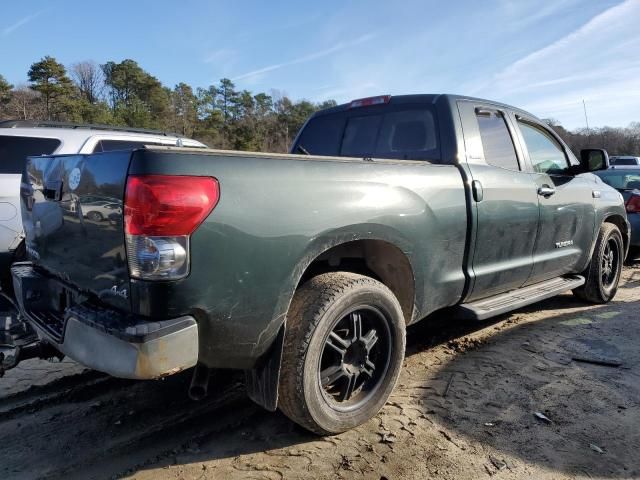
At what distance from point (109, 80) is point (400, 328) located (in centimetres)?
5346

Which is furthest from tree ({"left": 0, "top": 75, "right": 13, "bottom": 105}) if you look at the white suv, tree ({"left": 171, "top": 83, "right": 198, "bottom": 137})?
the white suv

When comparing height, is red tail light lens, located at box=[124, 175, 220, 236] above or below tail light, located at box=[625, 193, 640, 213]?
→ above

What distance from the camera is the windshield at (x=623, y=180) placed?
851 cm

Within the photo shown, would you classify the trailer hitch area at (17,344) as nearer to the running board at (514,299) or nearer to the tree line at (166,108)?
the running board at (514,299)

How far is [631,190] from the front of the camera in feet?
26.8

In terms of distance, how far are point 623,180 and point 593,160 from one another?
15.8 feet

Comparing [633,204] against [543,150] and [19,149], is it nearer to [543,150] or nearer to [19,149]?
[543,150]

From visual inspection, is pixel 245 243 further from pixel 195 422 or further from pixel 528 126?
pixel 528 126

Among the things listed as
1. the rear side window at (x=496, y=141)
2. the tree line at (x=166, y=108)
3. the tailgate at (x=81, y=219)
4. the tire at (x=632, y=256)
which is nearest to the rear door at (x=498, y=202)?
the rear side window at (x=496, y=141)

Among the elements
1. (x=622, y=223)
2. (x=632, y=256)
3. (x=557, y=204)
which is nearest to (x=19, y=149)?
(x=557, y=204)

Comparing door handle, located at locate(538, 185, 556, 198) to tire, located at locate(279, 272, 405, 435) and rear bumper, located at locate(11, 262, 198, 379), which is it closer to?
tire, located at locate(279, 272, 405, 435)

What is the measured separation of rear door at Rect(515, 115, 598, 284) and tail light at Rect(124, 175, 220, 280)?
10.3 feet

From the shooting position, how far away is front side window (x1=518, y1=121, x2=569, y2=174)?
4352mm

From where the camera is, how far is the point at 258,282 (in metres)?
2.22
